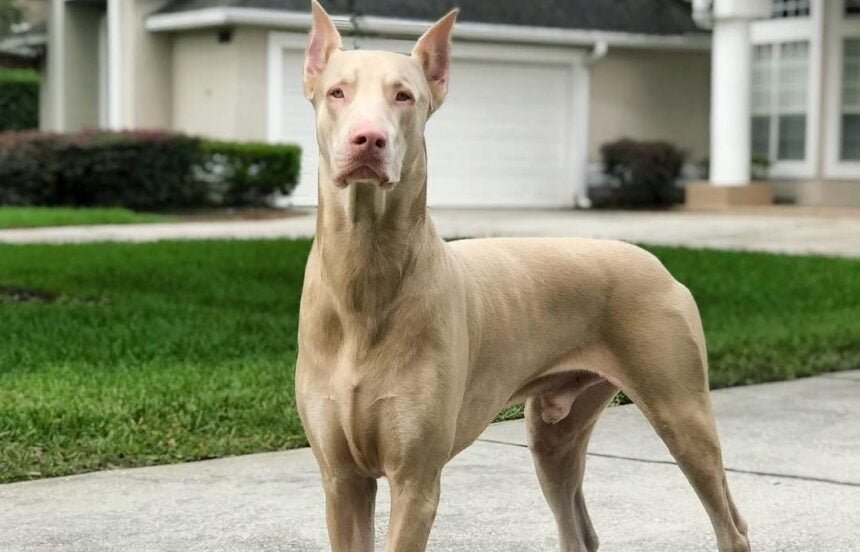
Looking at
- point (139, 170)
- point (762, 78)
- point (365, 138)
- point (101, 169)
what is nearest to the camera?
point (365, 138)

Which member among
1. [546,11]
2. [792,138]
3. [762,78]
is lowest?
[792,138]

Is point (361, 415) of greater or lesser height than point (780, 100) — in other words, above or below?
below

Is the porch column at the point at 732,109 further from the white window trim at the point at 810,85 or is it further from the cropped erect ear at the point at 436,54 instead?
the cropped erect ear at the point at 436,54

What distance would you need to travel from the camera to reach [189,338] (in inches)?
348

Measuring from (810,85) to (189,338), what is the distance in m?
18.6

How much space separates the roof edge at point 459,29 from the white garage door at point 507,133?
0.41m

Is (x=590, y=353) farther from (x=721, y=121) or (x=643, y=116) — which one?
(x=643, y=116)

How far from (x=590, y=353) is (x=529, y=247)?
1.15 feet

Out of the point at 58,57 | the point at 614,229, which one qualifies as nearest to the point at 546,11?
the point at 614,229

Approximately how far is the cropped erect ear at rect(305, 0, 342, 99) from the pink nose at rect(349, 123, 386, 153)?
437mm

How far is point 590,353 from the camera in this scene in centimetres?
396

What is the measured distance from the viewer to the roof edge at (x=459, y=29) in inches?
882

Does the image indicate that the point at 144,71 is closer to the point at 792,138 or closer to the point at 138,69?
the point at 138,69

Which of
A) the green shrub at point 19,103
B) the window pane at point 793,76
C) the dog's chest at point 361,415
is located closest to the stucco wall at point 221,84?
the green shrub at point 19,103
